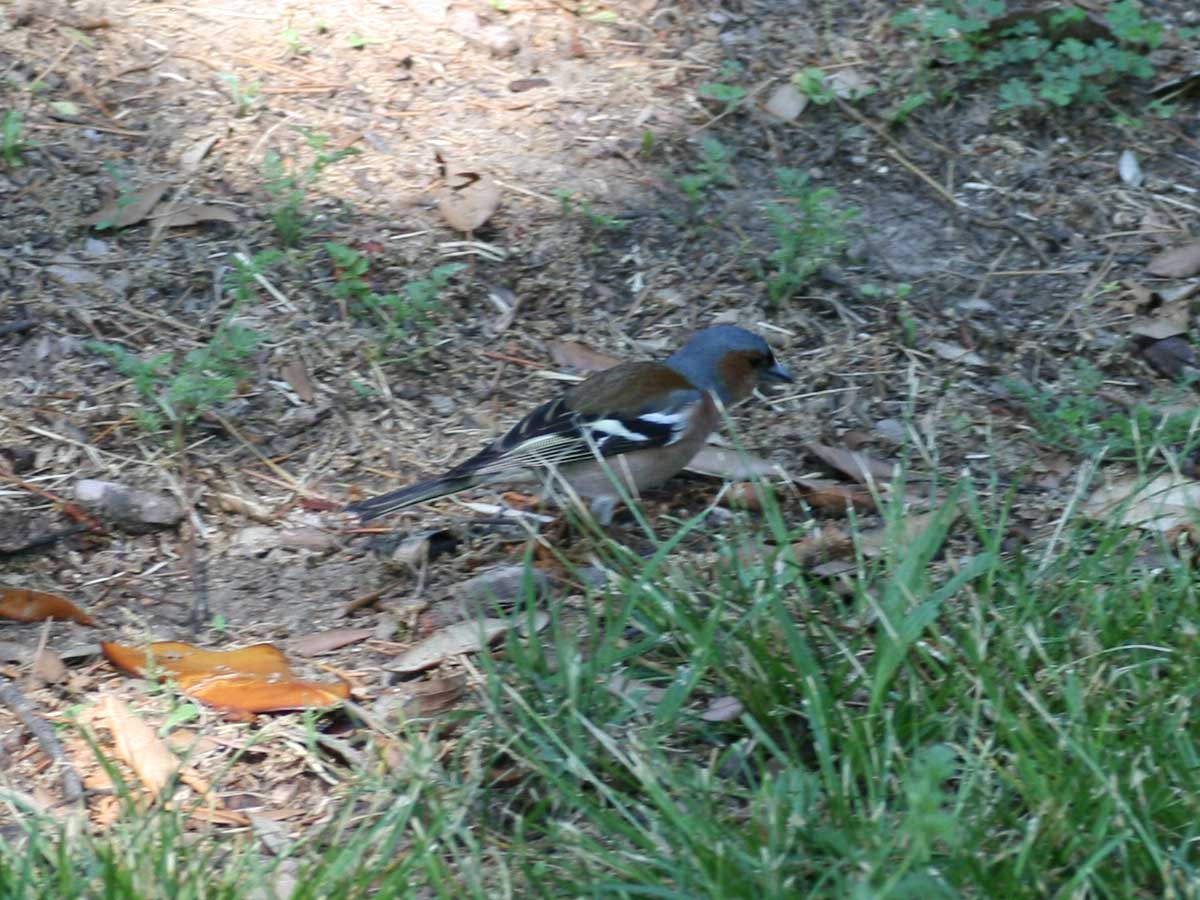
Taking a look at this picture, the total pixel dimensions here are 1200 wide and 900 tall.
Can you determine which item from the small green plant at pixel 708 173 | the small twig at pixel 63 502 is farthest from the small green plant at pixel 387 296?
the small twig at pixel 63 502

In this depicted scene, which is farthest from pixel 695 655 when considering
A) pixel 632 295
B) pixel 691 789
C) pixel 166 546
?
pixel 632 295

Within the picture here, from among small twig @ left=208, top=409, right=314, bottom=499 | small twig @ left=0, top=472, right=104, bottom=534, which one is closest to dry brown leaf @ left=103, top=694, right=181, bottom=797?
small twig @ left=0, top=472, right=104, bottom=534

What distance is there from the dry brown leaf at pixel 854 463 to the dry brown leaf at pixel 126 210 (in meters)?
2.49

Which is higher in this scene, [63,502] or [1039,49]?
[1039,49]

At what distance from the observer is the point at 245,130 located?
568 cm

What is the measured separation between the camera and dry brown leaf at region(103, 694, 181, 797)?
3.40m

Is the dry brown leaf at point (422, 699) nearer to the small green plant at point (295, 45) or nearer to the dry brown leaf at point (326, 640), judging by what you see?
the dry brown leaf at point (326, 640)

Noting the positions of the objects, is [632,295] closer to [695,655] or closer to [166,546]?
[166,546]

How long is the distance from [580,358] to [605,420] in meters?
0.51

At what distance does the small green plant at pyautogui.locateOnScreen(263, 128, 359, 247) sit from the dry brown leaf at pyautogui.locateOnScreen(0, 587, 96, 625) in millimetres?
1731

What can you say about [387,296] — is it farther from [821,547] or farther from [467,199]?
[821,547]

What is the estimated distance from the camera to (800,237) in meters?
5.23

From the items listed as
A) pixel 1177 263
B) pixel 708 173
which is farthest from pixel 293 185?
pixel 1177 263

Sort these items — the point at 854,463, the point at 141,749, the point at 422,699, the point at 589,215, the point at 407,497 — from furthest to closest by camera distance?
the point at 589,215, the point at 854,463, the point at 407,497, the point at 422,699, the point at 141,749
